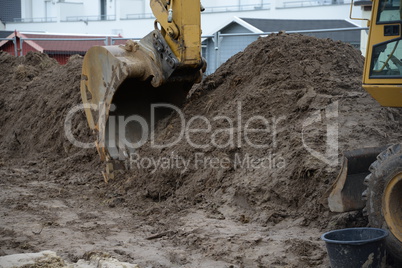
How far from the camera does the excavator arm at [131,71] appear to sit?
27.8 ft

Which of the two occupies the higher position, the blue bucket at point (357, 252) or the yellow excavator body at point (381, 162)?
the yellow excavator body at point (381, 162)

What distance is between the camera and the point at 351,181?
5777 millimetres

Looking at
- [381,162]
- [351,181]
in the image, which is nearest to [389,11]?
[381,162]

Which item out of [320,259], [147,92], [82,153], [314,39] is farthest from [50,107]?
[320,259]

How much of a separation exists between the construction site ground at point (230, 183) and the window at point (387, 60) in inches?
50.6

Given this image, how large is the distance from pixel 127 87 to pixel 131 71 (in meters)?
0.69

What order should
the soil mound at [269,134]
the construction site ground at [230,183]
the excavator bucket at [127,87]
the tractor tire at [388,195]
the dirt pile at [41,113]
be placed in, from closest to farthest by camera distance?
the tractor tire at [388,195] → the construction site ground at [230,183] → the soil mound at [269,134] → the excavator bucket at [127,87] → the dirt pile at [41,113]

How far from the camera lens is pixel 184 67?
8727 millimetres

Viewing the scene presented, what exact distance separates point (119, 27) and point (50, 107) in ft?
85.5

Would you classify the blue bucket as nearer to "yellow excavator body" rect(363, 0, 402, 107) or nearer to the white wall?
"yellow excavator body" rect(363, 0, 402, 107)

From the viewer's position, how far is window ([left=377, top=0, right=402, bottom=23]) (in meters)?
5.53

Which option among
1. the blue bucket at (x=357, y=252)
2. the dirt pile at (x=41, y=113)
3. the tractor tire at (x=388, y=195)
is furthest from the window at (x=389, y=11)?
the dirt pile at (x=41, y=113)

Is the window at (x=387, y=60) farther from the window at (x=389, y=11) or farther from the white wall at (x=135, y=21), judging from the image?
the white wall at (x=135, y=21)

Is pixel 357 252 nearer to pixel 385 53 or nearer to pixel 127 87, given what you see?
pixel 385 53
